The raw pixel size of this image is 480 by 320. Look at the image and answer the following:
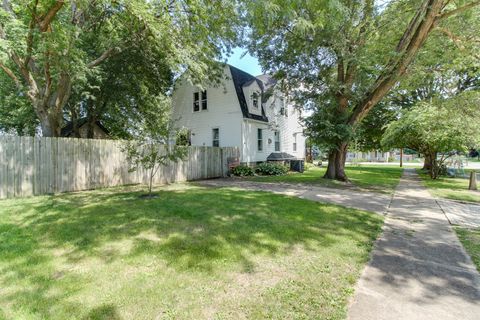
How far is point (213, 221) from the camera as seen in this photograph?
5.08m

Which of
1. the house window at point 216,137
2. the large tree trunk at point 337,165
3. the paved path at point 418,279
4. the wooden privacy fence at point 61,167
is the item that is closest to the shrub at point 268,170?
the house window at point 216,137

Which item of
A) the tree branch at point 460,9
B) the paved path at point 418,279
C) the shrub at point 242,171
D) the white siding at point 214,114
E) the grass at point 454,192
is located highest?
the tree branch at point 460,9

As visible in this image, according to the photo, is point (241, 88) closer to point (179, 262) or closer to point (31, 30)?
point (31, 30)

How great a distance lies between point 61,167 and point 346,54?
11.6 meters

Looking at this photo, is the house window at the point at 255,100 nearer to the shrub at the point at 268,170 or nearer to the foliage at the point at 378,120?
the shrub at the point at 268,170

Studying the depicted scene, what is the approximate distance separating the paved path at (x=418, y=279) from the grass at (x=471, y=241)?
0.30 feet

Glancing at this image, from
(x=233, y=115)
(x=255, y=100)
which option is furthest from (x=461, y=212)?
(x=255, y=100)

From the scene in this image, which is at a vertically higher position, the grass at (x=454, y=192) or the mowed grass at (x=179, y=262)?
the mowed grass at (x=179, y=262)

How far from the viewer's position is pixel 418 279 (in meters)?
3.03

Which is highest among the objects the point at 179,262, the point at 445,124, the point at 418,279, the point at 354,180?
the point at 445,124

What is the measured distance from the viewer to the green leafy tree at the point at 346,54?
8.37m

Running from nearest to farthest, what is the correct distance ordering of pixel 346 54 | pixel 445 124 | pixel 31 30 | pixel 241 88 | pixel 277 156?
pixel 31 30 < pixel 346 54 < pixel 445 124 < pixel 241 88 < pixel 277 156

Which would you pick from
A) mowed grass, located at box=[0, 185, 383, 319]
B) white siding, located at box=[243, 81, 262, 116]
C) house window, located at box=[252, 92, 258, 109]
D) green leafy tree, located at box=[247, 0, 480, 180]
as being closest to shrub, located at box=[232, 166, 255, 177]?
white siding, located at box=[243, 81, 262, 116]

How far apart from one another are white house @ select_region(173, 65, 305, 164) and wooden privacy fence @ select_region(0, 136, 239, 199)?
5.25 meters
